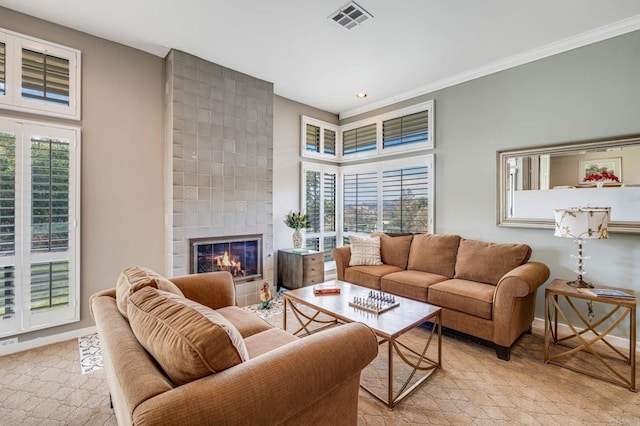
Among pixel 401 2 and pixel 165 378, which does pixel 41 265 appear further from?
pixel 401 2

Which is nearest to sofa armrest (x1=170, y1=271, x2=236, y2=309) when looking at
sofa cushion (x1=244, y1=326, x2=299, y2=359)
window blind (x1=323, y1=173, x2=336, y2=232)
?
sofa cushion (x1=244, y1=326, x2=299, y2=359)

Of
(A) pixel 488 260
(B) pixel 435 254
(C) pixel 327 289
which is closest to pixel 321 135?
(B) pixel 435 254

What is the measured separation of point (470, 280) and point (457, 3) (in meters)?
2.67

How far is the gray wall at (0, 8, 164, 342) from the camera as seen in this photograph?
9.65 ft

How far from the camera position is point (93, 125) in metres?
2.99

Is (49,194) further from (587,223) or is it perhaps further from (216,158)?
(587,223)

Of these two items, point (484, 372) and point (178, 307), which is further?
point (484, 372)

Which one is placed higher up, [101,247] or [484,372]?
[101,247]

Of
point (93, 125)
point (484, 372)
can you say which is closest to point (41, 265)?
point (93, 125)

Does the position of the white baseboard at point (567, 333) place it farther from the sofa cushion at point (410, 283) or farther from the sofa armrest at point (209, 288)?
the sofa armrest at point (209, 288)

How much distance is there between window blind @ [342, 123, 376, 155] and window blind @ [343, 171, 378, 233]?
0.44 metres

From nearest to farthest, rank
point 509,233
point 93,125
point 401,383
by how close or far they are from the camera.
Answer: point 401,383 < point 93,125 < point 509,233

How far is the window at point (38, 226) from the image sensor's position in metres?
2.57

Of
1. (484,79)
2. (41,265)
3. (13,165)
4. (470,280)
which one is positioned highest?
(484,79)
